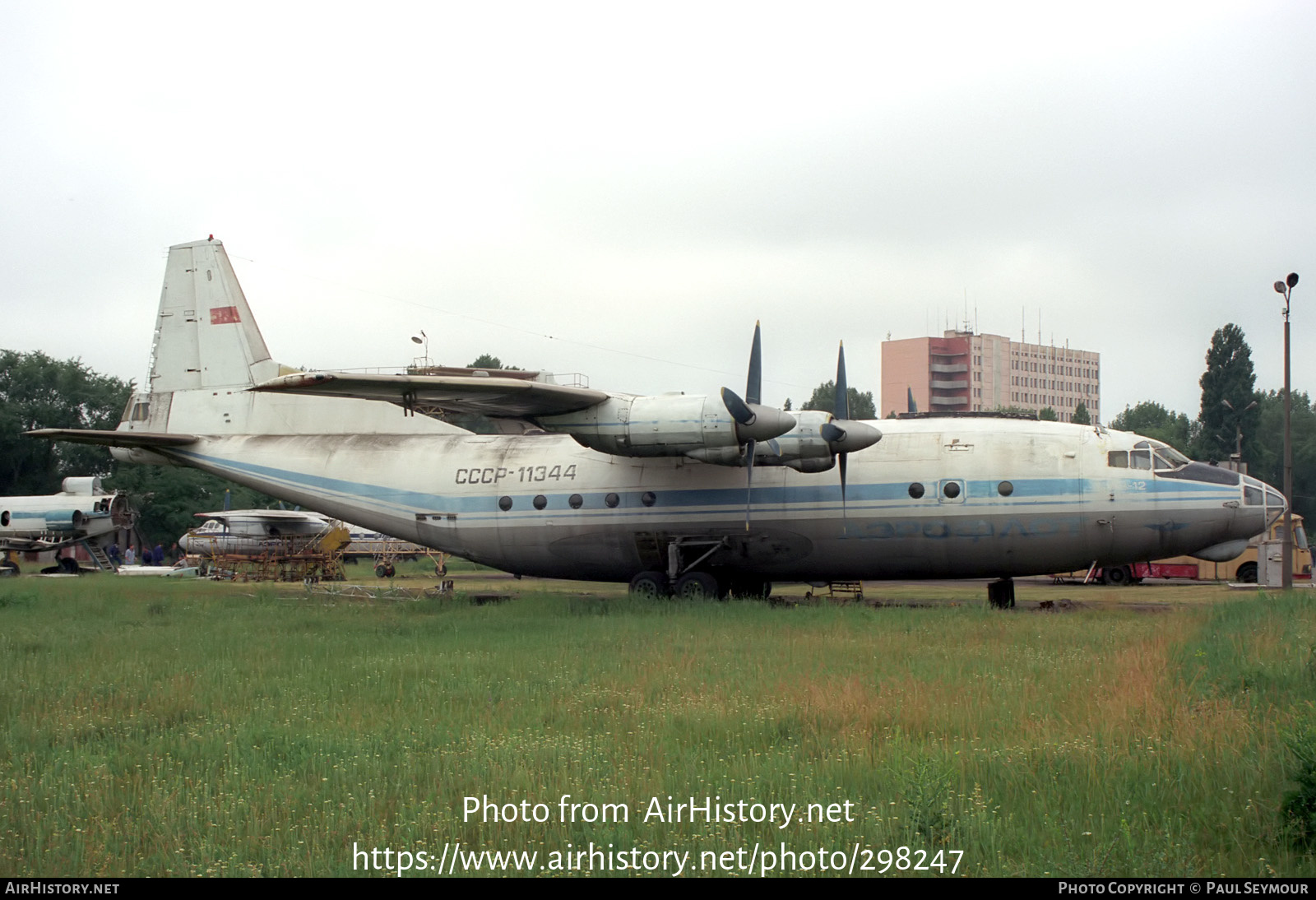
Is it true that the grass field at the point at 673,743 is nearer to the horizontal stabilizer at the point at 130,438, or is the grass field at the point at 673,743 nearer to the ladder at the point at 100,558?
the horizontal stabilizer at the point at 130,438

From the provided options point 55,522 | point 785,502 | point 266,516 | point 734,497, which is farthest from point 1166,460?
point 55,522

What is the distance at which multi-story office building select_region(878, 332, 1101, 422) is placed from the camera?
458ft

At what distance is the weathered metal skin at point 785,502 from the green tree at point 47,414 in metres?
50.2

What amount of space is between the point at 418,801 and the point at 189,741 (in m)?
3.03

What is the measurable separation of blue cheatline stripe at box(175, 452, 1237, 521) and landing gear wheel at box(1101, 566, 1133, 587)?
14.7 meters

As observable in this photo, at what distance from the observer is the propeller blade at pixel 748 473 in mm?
20000

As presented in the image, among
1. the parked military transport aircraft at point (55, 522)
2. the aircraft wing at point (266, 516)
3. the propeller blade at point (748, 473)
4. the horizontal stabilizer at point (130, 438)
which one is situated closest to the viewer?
the propeller blade at point (748, 473)

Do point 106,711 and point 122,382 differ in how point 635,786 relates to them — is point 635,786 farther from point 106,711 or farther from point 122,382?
point 122,382

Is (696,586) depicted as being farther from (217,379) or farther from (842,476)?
(217,379)

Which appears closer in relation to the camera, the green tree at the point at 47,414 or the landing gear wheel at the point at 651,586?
the landing gear wheel at the point at 651,586

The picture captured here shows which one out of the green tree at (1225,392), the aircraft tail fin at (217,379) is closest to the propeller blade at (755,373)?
the aircraft tail fin at (217,379)

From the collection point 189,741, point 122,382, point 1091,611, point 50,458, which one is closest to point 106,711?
point 189,741
